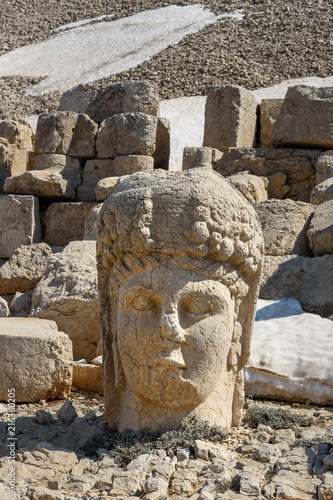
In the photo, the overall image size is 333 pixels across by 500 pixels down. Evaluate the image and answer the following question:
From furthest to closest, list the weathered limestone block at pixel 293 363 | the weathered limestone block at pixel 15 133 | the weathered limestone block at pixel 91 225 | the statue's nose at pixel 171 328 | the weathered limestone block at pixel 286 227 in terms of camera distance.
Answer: the weathered limestone block at pixel 15 133, the weathered limestone block at pixel 91 225, the weathered limestone block at pixel 286 227, the weathered limestone block at pixel 293 363, the statue's nose at pixel 171 328

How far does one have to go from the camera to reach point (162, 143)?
9633mm

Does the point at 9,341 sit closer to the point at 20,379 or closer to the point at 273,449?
the point at 20,379

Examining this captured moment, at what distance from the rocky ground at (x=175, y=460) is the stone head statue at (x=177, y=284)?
22 cm

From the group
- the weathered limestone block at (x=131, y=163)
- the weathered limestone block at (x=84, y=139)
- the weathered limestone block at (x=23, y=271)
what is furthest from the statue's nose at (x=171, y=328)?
the weathered limestone block at (x=84, y=139)

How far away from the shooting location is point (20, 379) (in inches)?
188

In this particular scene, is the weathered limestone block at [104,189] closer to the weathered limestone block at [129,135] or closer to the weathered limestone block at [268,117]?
the weathered limestone block at [129,135]

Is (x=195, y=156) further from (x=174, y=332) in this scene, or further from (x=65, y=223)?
Answer: (x=174, y=332)

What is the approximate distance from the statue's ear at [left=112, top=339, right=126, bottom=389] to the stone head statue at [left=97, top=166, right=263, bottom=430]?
4 cm

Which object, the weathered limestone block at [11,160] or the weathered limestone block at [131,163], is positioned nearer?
the weathered limestone block at [131,163]

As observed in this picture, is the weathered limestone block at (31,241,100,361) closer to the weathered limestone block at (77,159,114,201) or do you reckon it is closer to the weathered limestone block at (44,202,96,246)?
the weathered limestone block at (44,202,96,246)

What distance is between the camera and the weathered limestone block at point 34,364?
4.77m

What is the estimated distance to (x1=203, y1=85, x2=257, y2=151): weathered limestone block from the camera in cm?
941

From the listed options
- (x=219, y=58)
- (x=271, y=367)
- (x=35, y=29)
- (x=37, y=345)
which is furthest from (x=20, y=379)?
(x=35, y=29)

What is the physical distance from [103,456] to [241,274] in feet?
4.23
